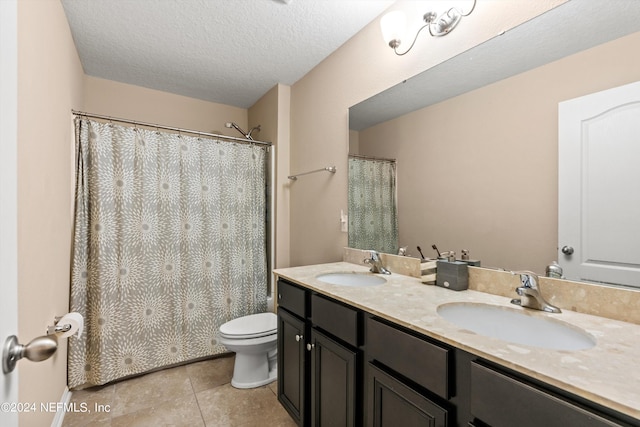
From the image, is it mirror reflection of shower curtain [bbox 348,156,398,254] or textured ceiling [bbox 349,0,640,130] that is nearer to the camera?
textured ceiling [bbox 349,0,640,130]

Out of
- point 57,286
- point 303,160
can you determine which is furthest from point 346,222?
point 57,286

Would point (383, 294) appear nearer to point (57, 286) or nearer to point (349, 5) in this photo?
point (349, 5)

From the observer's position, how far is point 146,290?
2.22 m

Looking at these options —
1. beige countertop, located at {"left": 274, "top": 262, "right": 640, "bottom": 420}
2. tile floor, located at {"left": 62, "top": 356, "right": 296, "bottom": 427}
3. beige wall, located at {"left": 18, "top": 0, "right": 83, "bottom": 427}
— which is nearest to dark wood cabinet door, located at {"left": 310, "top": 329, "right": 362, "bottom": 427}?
beige countertop, located at {"left": 274, "top": 262, "right": 640, "bottom": 420}

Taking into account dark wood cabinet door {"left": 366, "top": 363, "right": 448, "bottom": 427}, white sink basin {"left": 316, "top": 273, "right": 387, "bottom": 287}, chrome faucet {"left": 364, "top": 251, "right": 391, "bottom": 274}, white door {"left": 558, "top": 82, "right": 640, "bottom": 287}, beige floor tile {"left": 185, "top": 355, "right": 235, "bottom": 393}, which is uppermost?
white door {"left": 558, "top": 82, "right": 640, "bottom": 287}

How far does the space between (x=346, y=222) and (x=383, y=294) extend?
895mm

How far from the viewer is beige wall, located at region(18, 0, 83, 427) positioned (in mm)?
1068

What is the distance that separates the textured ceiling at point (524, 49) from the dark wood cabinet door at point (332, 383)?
1308 millimetres

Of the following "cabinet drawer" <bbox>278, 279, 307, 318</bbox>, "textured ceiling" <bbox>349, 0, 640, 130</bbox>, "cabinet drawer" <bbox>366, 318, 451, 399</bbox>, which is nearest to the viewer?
"cabinet drawer" <bbox>366, 318, 451, 399</bbox>

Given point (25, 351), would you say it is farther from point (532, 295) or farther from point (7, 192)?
point (532, 295)

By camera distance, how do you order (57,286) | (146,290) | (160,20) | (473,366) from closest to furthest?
(473,366), (57,286), (160,20), (146,290)

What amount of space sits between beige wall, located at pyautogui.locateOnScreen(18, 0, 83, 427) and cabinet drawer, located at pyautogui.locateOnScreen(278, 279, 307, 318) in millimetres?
1073

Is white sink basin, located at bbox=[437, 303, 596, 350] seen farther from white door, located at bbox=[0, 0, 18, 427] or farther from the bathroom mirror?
white door, located at bbox=[0, 0, 18, 427]

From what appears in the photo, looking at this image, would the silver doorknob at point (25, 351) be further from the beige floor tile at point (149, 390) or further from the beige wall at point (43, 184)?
the beige floor tile at point (149, 390)
